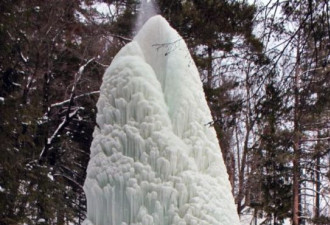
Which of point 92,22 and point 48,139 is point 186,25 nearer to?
point 92,22

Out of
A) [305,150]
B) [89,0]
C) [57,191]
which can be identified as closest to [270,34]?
[57,191]

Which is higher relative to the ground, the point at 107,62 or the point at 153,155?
the point at 107,62

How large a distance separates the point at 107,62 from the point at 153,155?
332 inches

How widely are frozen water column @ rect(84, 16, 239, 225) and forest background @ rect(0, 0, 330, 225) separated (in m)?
0.29

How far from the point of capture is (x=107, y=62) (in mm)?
12445

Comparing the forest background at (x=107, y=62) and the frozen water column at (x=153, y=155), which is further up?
the forest background at (x=107, y=62)

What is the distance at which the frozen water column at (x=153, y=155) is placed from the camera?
4.20 metres

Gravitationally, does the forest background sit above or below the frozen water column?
above

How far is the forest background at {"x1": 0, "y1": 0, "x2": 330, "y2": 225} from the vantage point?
4.20 meters

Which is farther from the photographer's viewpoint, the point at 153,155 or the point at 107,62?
the point at 107,62

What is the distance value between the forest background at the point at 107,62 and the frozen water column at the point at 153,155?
0.29 meters

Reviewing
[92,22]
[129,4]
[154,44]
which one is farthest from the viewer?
[129,4]

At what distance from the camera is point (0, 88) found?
788cm

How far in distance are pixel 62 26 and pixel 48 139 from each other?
8.16 ft
